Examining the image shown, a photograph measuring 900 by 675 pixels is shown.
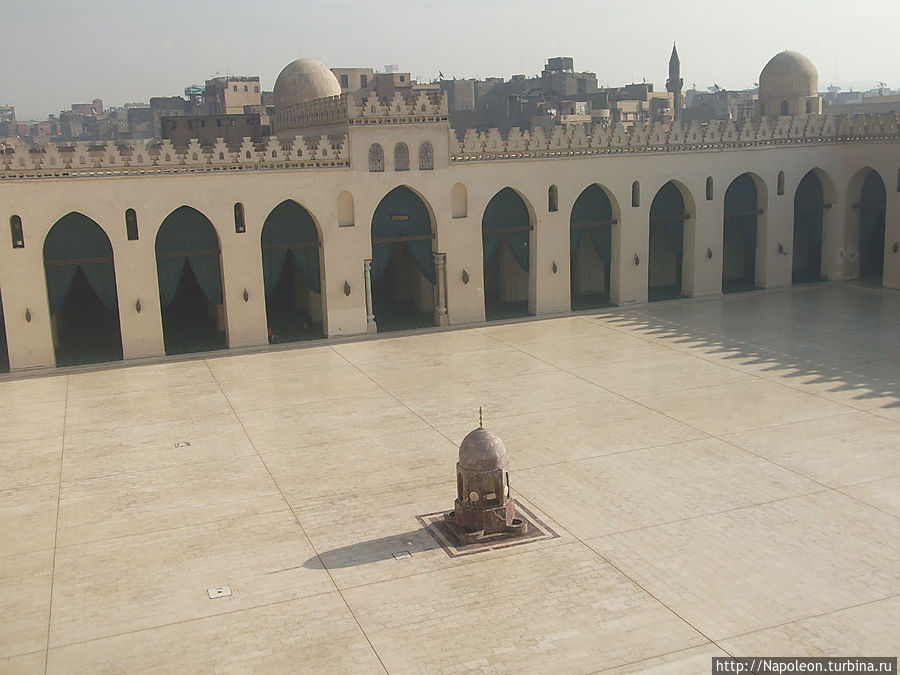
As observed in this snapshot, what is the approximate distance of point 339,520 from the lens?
12711mm

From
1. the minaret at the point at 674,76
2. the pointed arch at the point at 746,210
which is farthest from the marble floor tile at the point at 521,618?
the minaret at the point at 674,76

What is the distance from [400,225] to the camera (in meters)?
25.0

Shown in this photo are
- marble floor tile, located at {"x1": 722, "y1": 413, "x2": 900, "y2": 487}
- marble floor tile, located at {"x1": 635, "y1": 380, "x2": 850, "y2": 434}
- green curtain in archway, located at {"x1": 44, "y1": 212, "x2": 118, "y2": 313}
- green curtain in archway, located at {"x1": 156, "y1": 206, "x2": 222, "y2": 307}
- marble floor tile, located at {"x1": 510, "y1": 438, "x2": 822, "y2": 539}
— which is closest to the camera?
marble floor tile, located at {"x1": 510, "y1": 438, "x2": 822, "y2": 539}

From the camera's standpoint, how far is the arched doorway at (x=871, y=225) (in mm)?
29812

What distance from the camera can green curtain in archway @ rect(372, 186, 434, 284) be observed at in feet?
81.6

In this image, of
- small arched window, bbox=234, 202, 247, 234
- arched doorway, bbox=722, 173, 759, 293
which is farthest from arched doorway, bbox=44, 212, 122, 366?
arched doorway, bbox=722, 173, 759, 293

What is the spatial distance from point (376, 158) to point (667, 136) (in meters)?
8.77

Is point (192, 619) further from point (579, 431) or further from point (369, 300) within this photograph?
point (369, 300)

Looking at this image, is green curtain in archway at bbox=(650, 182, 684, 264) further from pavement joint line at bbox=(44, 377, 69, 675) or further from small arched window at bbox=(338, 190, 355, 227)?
pavement joint line at bbox=(44, 377, 69, 675)

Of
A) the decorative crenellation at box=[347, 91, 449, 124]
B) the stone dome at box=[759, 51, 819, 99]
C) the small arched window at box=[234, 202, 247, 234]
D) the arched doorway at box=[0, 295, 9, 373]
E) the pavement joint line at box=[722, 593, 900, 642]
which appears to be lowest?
the pavement joint line at box=[722, 593, 900, 642]

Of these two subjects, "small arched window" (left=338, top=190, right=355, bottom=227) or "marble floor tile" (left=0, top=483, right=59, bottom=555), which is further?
"small arched window" (left=338, top=190, right=355, bottom=227)

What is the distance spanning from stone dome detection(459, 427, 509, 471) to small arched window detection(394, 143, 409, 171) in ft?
44.7

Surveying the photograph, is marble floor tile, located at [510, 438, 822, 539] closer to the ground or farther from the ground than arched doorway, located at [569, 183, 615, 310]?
closer to the ground

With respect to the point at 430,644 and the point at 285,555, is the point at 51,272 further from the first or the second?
the point at 430,644
